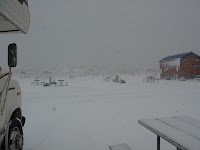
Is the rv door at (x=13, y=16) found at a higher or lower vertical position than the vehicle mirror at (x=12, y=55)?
higher

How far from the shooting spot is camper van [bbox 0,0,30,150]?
111 inches

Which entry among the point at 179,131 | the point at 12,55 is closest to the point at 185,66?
the point at 179,131

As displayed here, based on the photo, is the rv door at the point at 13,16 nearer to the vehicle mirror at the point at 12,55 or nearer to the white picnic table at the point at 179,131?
the vehicle mirror at the point at 12,55

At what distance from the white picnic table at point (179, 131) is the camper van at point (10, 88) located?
103 inches

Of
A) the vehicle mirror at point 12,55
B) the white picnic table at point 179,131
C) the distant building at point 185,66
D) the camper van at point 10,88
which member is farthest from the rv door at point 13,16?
the distant building at point 185,66

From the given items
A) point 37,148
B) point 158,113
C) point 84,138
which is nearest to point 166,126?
point 84,138

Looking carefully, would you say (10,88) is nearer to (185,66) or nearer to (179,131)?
(179,131)

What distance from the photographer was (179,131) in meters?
2.51

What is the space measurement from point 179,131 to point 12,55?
338cm

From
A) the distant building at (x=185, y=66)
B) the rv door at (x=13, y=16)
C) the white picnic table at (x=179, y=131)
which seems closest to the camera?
the white picnic table at (x=179, y=131)

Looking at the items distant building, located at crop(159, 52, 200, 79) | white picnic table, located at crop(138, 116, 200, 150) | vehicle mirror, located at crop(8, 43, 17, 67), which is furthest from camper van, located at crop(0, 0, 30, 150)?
distant building, located at crop(159, 52, 200, 79)

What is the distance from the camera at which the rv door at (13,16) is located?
2.82 metres

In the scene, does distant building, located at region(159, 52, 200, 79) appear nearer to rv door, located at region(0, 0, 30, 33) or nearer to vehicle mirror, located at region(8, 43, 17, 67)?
rv door, located at region(0, 0, 30, 33)

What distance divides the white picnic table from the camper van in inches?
103
